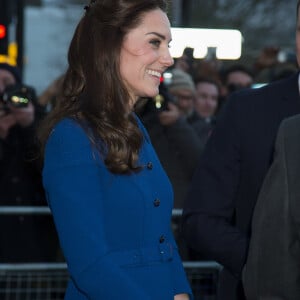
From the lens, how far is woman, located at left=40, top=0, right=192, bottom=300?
2.83 meters

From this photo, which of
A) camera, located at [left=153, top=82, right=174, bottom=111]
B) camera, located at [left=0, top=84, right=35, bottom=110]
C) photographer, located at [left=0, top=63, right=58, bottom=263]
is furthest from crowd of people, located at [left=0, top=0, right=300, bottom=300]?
camera, located at [left=0, top=84, right=35, bottom=110]

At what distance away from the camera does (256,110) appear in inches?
148

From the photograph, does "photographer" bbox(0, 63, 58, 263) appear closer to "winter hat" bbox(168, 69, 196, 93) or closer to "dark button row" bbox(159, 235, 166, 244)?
"winter hat" bbox(168, 69, 196, 93)

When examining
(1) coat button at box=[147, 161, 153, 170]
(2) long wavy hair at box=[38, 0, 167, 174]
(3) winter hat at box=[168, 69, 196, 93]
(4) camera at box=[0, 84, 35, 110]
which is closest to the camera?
(2) long wavy hair at box=[38, 0, 167, 174]

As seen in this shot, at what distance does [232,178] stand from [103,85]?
0.77 m

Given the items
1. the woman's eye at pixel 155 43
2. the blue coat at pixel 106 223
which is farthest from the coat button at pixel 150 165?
the woman's eye at pixel 155 43

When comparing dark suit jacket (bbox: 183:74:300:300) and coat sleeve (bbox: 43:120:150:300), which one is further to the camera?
dark suit jacket (bbox: 183:74:300:300)

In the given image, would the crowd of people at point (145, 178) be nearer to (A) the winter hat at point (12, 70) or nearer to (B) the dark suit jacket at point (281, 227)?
(B) the dark suit jacket at point (281, 227)

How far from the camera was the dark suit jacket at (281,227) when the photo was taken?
2.34 m

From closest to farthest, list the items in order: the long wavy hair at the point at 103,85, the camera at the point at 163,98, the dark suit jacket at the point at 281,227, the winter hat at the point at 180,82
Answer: the dark suit jacket at the point at 281,227
the long wavy hair at the point at 103,85
the camera at the point at 163,98
the winter hat at the point at 180,82

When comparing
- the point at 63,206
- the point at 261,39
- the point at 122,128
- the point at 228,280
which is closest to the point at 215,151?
the point at 228,280

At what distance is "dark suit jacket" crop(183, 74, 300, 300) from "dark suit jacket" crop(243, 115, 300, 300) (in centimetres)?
111

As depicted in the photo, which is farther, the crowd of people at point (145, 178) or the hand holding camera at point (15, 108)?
the hand holding camera at point (15, 108)

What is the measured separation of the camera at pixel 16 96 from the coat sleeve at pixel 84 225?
409 cm
